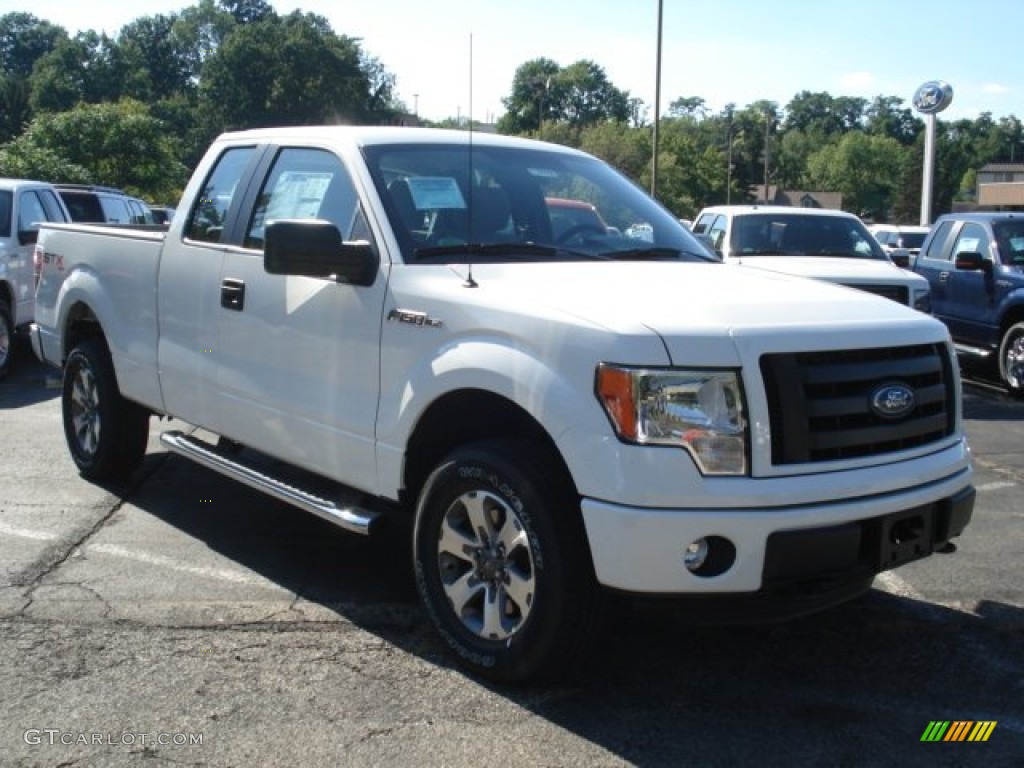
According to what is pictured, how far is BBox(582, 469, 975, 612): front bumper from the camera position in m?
3.28

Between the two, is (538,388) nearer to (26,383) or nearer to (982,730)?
(982,730)

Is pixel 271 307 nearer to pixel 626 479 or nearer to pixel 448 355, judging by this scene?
pixel 448 355

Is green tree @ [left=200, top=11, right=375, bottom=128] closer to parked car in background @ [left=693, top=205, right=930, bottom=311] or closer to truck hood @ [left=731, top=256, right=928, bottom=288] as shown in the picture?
parked car in background @ [left=693, top=205, right=930, bottom=311]

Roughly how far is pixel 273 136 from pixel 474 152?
1.06m

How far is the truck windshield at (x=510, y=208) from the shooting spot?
4391mm

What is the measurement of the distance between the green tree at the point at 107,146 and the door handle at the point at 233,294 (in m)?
27.5

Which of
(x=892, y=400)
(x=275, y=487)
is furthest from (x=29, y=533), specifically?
(x=892, y=400)

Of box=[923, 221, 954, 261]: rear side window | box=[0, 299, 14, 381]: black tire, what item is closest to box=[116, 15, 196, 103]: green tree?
box=[0, 299, 14, 381]: black tire

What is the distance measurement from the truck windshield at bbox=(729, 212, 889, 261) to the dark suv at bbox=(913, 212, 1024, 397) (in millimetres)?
1022

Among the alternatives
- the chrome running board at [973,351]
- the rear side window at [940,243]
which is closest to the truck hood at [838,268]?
the chrome running board at [973,351]

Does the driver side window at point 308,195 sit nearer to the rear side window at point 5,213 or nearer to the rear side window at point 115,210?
the rear side window at point 5,213

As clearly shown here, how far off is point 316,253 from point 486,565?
4.44 feet

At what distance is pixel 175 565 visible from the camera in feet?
16.9

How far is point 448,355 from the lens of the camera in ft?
12.7
